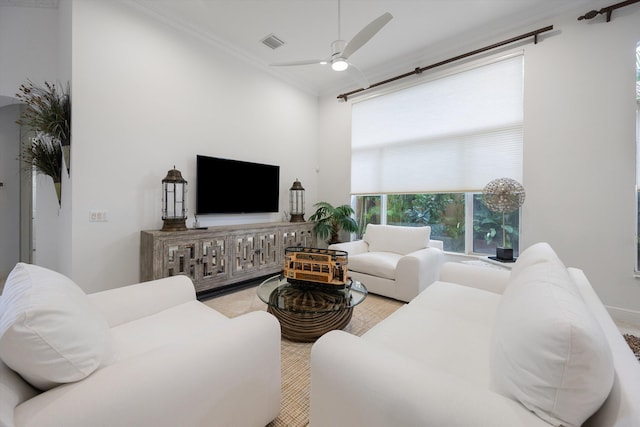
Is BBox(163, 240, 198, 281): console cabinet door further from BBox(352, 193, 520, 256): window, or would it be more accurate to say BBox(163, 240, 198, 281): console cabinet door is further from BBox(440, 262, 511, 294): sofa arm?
BBox(352, 193, 520, 256): window

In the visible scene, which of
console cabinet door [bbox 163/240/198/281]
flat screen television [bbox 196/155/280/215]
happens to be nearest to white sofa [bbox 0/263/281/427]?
console cabinet door [bbox 163/240/198/281]

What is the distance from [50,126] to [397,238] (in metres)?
3.90

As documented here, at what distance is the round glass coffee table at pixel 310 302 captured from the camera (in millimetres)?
1858

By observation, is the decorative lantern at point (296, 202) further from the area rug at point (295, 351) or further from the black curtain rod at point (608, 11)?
the black curtain rod at point (608, 11)

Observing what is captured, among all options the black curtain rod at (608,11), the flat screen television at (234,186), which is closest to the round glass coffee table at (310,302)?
the flat screen television at (234,186)

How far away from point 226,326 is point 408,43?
397 cm

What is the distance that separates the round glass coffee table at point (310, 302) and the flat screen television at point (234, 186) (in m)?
1.75

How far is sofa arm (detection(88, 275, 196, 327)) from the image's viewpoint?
143 centimetres

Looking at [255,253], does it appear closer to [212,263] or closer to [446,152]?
[212,263]

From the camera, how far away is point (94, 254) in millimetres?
2564

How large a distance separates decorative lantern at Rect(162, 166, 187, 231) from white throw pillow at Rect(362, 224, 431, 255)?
2.42m

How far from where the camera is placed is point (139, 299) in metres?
1.54

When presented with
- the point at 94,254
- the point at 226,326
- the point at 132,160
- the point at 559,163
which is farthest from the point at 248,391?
the point at 559,163

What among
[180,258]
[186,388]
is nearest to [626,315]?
[186,388]
